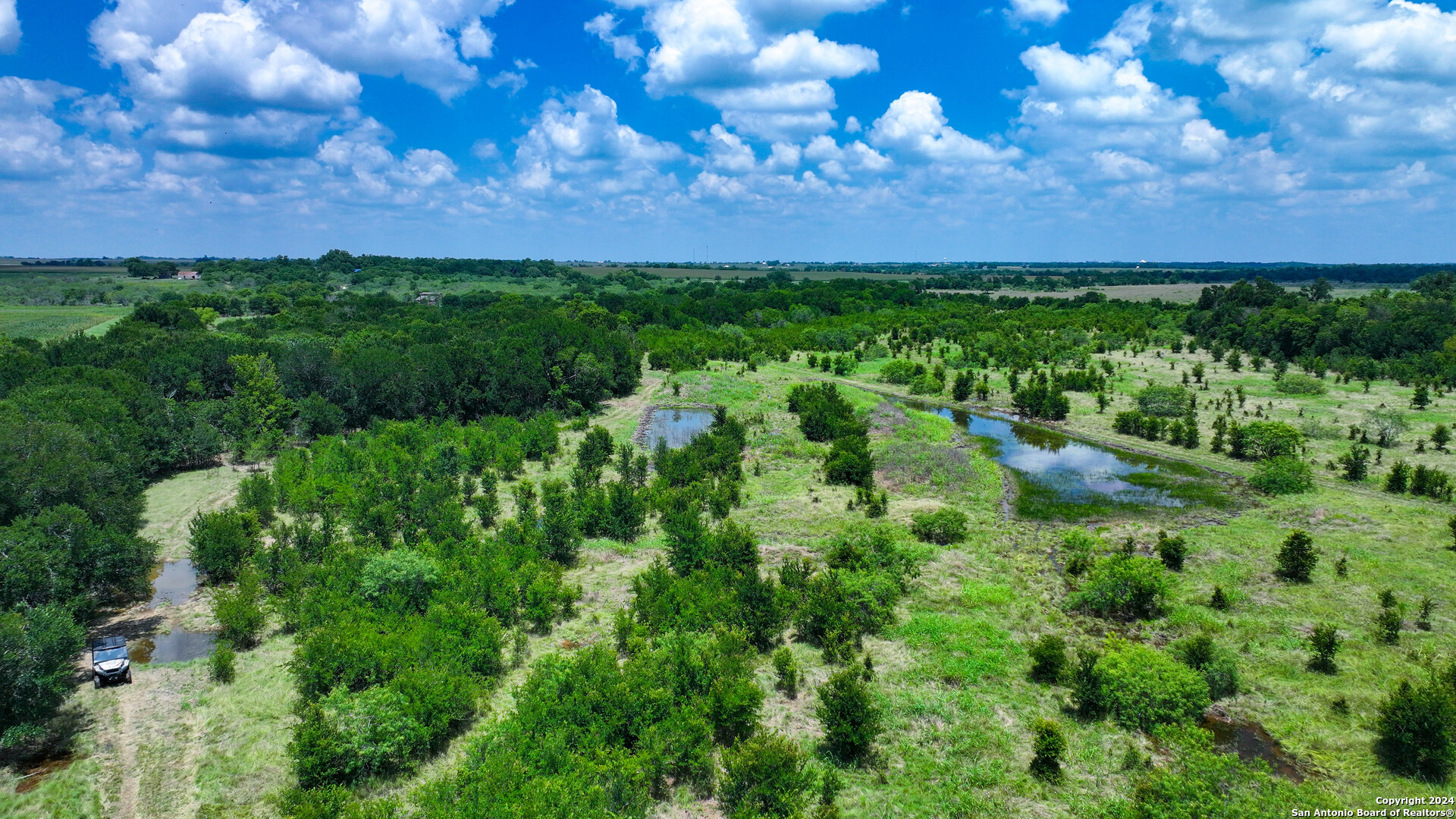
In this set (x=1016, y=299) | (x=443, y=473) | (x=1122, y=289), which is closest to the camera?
(x=443, y=473)

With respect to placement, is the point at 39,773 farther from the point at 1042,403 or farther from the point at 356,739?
the point at 1042,403

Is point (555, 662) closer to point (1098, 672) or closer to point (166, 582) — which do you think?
point (1098, 672)

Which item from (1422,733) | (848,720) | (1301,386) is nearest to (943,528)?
(848,720)

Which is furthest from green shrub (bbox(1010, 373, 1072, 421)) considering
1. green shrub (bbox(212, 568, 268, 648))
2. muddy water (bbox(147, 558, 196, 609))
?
muddy water (bbox(147, 558, 196, 609))

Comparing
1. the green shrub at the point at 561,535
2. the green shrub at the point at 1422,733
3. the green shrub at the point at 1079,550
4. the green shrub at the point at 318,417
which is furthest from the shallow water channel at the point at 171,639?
the green shrub at the point at 1422,733

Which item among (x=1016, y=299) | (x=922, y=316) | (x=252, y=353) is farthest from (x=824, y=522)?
(x=1016, y=299)

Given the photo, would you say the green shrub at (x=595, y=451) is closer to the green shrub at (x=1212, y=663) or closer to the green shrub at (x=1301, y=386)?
the green shrub at (x=1212, y=663)
